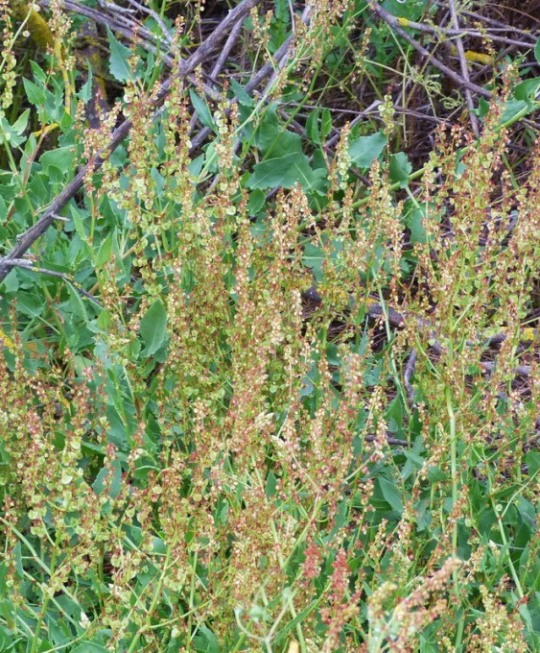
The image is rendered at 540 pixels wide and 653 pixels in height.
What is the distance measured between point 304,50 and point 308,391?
0.83m

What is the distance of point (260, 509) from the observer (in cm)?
180

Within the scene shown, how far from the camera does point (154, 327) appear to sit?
7.80ft

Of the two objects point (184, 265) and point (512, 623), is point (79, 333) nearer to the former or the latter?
point (184, 265)

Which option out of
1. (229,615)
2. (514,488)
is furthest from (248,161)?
(229,615)

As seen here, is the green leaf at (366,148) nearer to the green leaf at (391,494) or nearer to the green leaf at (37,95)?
the green leaf at (37,95)

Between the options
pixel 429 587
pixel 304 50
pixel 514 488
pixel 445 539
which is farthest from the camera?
pixel 304 50

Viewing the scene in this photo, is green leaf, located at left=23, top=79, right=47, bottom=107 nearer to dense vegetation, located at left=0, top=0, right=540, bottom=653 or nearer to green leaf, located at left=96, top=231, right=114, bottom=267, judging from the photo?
dense vegetation, located at left=0, top=0, right=540, bottom=653

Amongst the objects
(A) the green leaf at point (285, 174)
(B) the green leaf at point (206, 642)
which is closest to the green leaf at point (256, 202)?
(A) the green leaf at point (285, 174)

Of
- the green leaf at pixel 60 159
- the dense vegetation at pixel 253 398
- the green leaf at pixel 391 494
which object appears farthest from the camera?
the green leaf at pixel 60 159

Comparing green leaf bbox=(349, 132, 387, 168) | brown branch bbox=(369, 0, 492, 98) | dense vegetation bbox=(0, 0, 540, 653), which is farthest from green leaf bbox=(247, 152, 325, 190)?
brown branch bbox=(369, 0, 492, 98)

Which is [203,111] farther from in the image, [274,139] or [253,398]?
[253,398]

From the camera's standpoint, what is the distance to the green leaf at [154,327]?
2340 millimetres

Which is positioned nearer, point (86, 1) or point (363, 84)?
point (86, 1)

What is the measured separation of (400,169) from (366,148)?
0.36 feet
